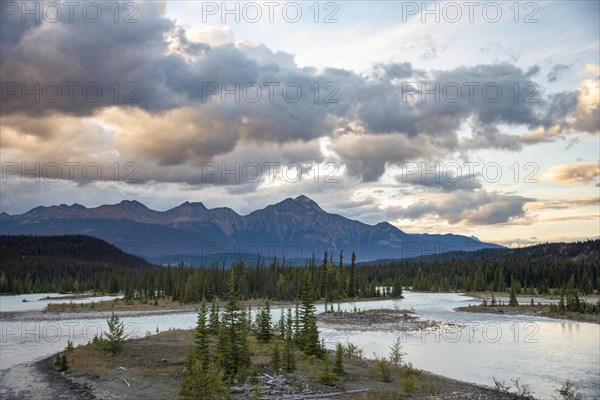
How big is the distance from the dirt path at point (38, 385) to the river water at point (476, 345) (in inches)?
185

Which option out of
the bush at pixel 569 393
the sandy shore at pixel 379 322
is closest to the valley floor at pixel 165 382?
the bush at pixel 569 393

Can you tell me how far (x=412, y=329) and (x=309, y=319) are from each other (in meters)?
31.6

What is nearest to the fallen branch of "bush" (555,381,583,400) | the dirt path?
the dirt path

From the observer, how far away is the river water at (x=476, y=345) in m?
42.6

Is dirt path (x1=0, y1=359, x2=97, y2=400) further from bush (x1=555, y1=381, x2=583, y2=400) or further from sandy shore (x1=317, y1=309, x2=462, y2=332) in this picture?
sandy shore (x1=317, y1=309, x2=462, y2=332)

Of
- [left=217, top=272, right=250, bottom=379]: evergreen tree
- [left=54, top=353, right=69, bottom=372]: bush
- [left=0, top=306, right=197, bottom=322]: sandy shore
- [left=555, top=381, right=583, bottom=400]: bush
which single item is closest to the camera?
[left=555, top=381, right=583, bottom=400]: bush

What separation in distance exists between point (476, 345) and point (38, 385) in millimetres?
44548

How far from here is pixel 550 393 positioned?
35781 mm

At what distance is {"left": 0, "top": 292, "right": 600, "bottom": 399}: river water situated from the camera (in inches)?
1676

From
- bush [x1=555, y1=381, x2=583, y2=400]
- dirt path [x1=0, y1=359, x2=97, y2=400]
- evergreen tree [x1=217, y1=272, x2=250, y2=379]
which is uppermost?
evergreen tree [x1=217, y1=272, x2=250, y2=379]

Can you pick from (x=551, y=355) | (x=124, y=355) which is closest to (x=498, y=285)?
(x=551, y=355)

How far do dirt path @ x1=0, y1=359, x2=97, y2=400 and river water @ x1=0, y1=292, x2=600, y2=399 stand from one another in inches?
185

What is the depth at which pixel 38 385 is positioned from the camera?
122 feet

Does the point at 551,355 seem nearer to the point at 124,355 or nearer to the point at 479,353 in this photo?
the point at 479,353
